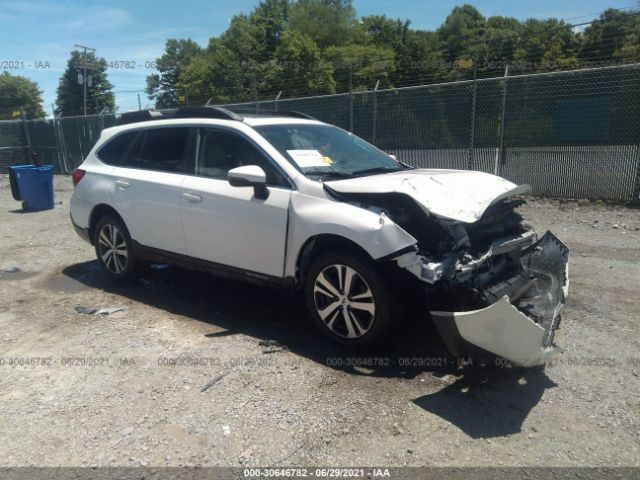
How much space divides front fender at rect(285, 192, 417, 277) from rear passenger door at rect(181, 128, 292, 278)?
11 centimetres

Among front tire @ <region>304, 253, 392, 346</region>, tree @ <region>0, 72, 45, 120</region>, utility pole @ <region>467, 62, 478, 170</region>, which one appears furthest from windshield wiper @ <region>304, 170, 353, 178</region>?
tree @ <region>0, 72, 45, 120</region>

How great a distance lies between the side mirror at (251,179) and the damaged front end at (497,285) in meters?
1.35

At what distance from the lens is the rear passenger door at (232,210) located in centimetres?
427

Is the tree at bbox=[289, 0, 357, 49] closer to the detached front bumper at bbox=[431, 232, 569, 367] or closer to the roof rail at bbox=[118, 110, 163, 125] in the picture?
the roof rail at bbox=[118, 110, 163, 125]

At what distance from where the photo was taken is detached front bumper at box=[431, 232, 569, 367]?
3.12m

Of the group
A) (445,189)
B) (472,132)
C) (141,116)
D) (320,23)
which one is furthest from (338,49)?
(445,189)

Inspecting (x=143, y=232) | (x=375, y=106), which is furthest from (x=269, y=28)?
(x=143, y=232)

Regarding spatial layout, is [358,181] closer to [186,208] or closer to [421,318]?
[421,318]

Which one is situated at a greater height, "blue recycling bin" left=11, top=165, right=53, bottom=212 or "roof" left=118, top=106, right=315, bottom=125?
"roof" left=118, top=106, right=315, bottom=125

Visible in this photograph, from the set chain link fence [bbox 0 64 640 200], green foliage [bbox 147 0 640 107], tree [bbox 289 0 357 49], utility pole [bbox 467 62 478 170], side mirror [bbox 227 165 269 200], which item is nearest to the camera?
side mirror [bbox 227 165 269 200]

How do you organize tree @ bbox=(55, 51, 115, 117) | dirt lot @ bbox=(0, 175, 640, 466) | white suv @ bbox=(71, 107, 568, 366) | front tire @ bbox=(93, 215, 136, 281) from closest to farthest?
dirt lot @ bbox=(0, 175, 640, 466) < white suv @ bbox=(71, 107, 568, 366) < front tire @ bbox=(93, 215, 136, 281) < tree @ bbox=(55, 51, 115, 117)

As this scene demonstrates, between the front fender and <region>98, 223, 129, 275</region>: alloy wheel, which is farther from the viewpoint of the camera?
<region>98, 223, 129, 275</region>: alloy wheel

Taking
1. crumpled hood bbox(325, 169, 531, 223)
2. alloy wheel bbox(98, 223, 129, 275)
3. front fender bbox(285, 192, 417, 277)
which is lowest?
alloy wheel bbox(98, 223, 129, 275)

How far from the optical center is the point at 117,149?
19.2 ft
